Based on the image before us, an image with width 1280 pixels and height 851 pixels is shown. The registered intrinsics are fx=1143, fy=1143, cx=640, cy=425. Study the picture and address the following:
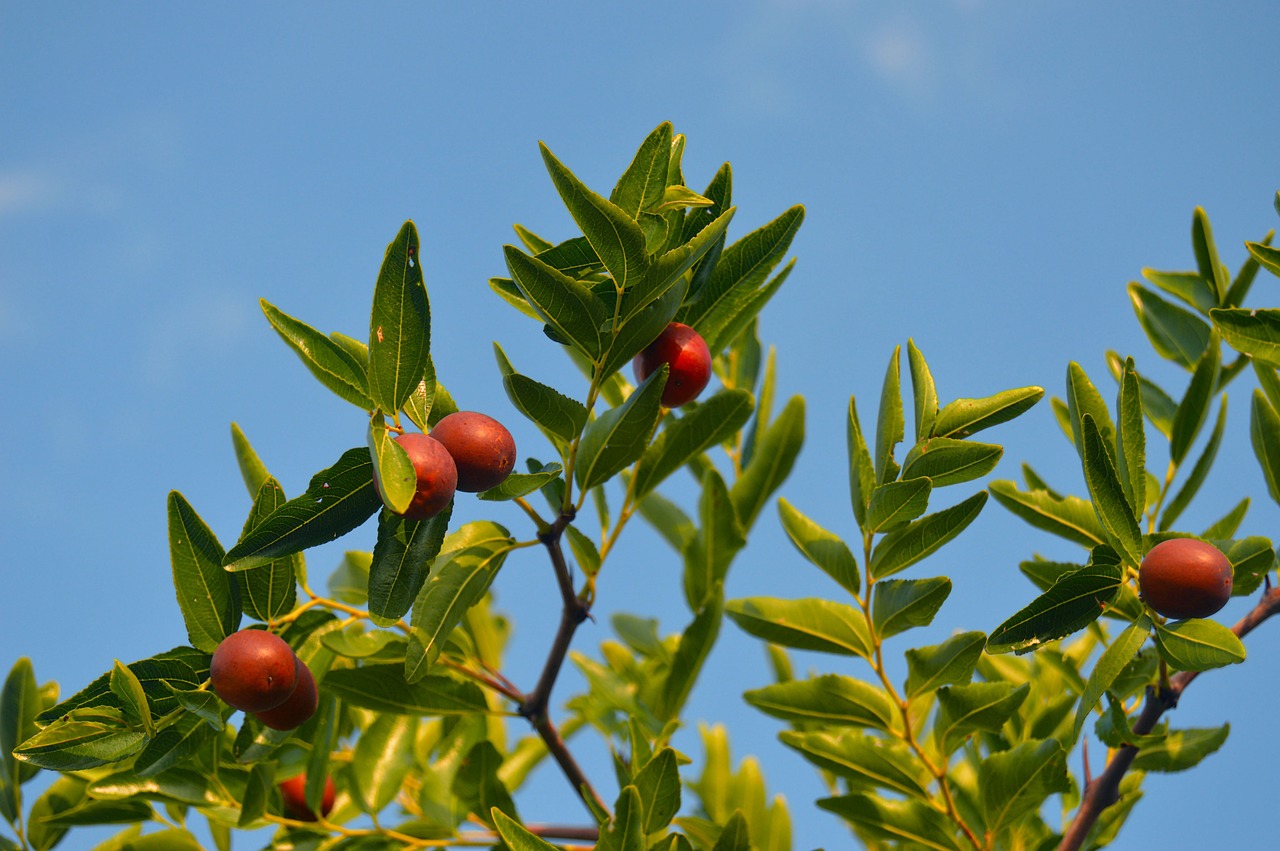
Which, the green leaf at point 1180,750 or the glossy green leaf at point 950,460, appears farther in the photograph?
the green leaf at point 1180,750

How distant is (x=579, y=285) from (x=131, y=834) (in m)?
1.91

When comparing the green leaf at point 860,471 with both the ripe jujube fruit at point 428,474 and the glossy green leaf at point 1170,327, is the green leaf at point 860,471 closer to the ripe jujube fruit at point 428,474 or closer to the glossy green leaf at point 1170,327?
the ripe jujube fruit at point 428,474

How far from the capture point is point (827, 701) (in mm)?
2545

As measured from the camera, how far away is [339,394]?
6.28 feet

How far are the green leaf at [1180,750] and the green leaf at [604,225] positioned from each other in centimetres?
163

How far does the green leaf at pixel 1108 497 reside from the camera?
188cm

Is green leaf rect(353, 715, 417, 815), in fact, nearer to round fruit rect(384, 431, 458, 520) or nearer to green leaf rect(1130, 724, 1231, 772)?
round fruit rect(384, 431, 458, 520)

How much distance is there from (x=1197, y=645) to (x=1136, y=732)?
51 cm

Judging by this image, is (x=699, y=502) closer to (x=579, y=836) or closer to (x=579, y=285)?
(x=579, y=836)

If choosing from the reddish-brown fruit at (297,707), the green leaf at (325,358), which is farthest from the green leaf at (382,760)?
the green leaf at (325,358)

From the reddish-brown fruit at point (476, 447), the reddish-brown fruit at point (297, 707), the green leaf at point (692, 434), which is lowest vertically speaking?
the reddish-brown fruit at point (297, 707)

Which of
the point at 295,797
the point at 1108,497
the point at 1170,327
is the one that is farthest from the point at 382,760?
the point at 1170,327

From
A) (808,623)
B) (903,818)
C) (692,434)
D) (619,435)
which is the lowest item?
(903,818)

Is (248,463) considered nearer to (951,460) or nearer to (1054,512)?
(951,460)
